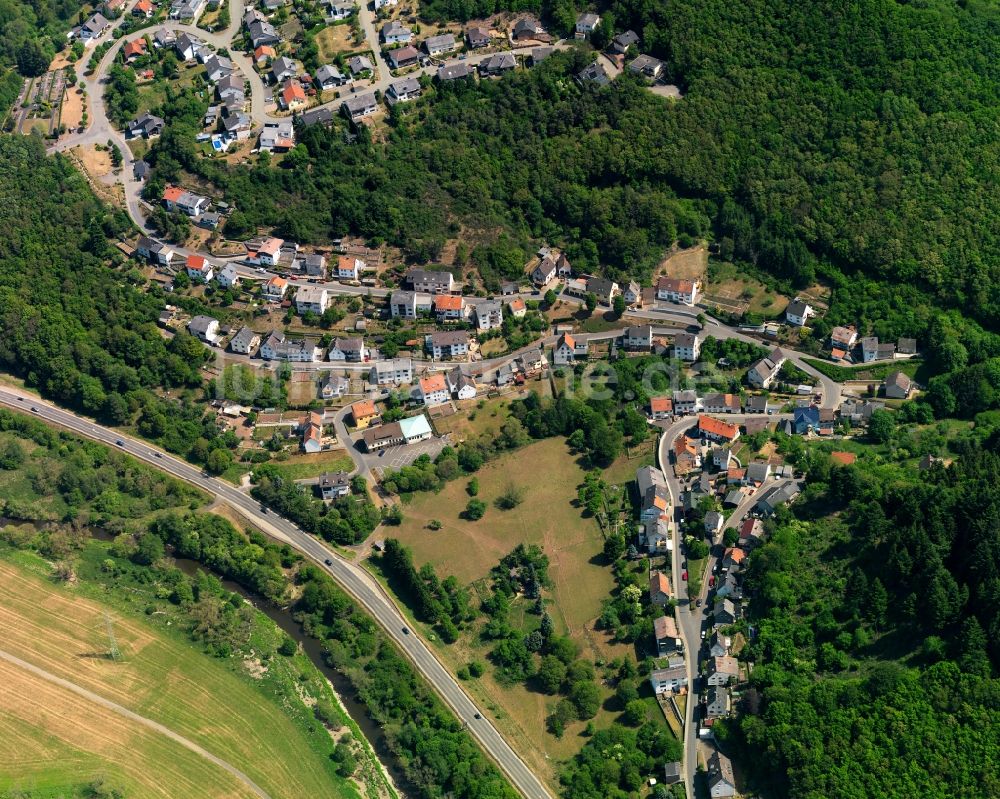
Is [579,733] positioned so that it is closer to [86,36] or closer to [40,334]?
[40,334]

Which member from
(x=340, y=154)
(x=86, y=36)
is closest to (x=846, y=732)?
(x=340, y=154)

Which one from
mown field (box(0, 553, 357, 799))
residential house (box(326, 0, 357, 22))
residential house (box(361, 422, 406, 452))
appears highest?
residential house (box(326, 0, 357, 22))

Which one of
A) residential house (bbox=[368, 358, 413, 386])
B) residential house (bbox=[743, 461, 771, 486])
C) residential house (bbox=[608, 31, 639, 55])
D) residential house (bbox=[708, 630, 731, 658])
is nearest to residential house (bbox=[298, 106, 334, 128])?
residential house (bbox=[368, 358, 413, 386])

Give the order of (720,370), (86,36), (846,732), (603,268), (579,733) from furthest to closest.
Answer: (86,36)
(603,268)
(720,370)
(579,733)
(846,732)

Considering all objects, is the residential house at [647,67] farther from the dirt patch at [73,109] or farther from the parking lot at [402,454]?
the dirt patch at [73,109]

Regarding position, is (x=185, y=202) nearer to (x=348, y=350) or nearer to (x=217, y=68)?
(x=217, y=68)

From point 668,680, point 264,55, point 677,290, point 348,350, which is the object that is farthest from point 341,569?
point 264,55

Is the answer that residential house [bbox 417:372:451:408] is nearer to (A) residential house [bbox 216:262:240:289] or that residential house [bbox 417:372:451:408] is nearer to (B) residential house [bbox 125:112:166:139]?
(A) residential house [bbox 216:262:240:289]
